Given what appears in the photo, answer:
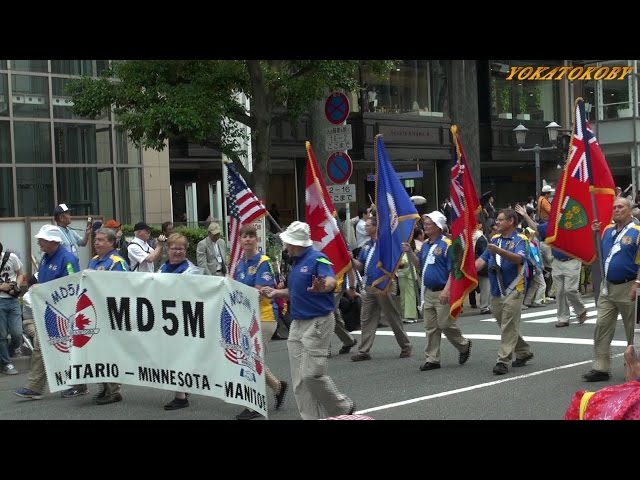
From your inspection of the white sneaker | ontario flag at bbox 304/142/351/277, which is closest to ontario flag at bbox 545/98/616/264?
ontario flag at bbox 304/142/351/277

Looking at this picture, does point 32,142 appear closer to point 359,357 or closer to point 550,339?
point 359,357

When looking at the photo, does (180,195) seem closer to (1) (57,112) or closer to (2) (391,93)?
(1) (57,112)

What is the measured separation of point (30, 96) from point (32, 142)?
0.96 metres

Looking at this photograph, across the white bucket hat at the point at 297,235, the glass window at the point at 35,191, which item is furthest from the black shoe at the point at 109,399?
the glass window at the point at 35,191

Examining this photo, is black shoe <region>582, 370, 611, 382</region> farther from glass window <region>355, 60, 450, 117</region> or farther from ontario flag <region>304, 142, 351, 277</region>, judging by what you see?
glass window <region>355, 60, 450, 117</region>

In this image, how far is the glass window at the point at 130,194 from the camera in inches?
916

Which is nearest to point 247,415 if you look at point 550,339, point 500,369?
point 500,369

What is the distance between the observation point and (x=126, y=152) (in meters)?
23.1

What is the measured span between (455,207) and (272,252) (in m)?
7.46

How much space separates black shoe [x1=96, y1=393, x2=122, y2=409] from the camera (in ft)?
33.8

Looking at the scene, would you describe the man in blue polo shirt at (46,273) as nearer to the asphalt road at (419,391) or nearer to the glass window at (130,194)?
the asphalt road at (419,391)

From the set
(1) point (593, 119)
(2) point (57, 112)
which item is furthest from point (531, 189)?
(2) point (57, 112)

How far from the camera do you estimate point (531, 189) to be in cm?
4297

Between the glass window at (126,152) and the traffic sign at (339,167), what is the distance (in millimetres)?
7445
